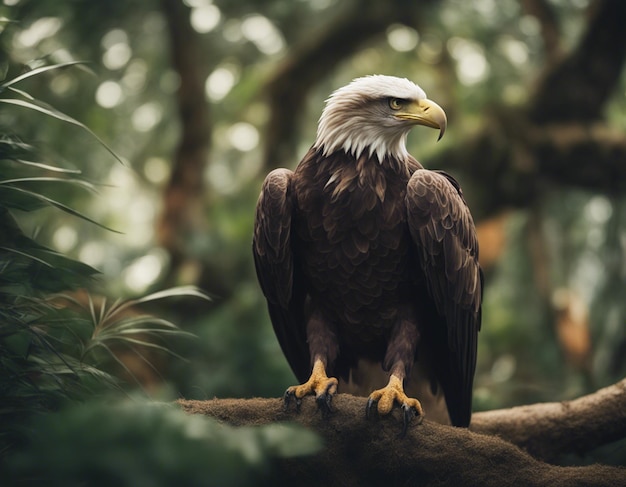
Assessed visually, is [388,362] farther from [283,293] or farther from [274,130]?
[274,130]

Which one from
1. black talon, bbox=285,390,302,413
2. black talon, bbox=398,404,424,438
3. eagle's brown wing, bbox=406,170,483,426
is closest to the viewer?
black talon, bbox=398,404,424,438

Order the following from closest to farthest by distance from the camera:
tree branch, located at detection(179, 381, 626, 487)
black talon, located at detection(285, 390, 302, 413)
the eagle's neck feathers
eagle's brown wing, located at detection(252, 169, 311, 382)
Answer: tree branch, located at detection(179, 381, 626, 487) → black talon, located at detection(285, 390, 302, 413) → eagle's brown wing, located at detection(252, 169, 311, 382) → the eagle's neck feathers

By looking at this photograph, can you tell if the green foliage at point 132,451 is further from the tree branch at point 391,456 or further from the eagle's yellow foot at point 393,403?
the eagle's yellow foot at point 393,403

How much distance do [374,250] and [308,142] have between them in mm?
6386

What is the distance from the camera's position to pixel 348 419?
3.16 m

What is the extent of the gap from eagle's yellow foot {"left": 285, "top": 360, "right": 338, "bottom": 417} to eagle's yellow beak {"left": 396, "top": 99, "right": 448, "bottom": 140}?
4.44 feet

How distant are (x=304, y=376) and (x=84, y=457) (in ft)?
8.16

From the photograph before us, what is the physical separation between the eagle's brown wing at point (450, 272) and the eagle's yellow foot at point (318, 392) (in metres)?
0.72

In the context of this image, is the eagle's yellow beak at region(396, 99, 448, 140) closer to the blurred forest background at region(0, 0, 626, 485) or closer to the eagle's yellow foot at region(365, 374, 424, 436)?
the eagle's yellow foot at region(365, 374, 424, 436)

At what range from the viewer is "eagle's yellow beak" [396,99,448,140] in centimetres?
372

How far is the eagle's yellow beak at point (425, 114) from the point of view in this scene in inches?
146

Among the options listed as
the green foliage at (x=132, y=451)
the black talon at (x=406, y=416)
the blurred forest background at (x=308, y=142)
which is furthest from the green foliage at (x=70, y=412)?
the blurred forest background at (x=308, y=142)

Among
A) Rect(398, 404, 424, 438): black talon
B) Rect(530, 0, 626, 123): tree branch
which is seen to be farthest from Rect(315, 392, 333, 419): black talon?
Rect(530, 0, 626, 123): tree branch

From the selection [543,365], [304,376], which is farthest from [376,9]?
[304,376]
